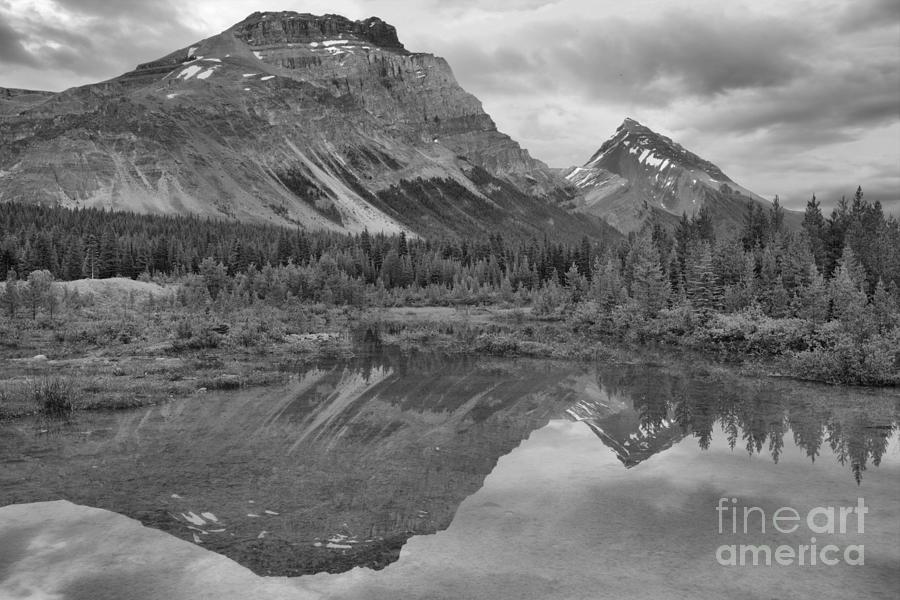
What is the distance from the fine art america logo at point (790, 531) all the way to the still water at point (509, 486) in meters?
0.06

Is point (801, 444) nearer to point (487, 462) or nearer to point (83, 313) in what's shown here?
point (487, 462)

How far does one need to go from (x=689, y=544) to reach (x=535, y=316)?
7665 cm

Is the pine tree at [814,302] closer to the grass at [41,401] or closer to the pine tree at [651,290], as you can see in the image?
the pine tree at [651,290]

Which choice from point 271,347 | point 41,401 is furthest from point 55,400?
point 271,347

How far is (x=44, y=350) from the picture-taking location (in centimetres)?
4469

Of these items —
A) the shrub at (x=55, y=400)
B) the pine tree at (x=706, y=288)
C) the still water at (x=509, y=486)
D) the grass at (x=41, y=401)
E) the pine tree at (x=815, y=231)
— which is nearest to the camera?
the still water at (x=509, y=486)

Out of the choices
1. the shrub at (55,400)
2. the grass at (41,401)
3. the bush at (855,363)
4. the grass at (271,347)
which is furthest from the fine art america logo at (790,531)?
the shrub at (55,400)

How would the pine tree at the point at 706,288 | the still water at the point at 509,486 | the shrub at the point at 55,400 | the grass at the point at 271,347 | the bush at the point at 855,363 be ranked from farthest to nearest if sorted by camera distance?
the pine tree at the point at 706,288 → the bush at the point at 855,363 → the grass at the point at 271,347 → the shrub at the point at 55,400 → the still water at the point at 509,486

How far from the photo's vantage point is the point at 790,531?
570 inches

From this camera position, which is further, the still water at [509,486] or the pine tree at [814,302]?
the pine tree at [814,302]

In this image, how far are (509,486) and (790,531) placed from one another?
6982 millimetres

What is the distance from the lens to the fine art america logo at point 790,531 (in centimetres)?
1303

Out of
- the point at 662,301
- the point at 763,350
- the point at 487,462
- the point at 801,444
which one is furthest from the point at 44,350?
the point at 662,301

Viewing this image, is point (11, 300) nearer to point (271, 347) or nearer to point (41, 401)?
point (271, 347)
